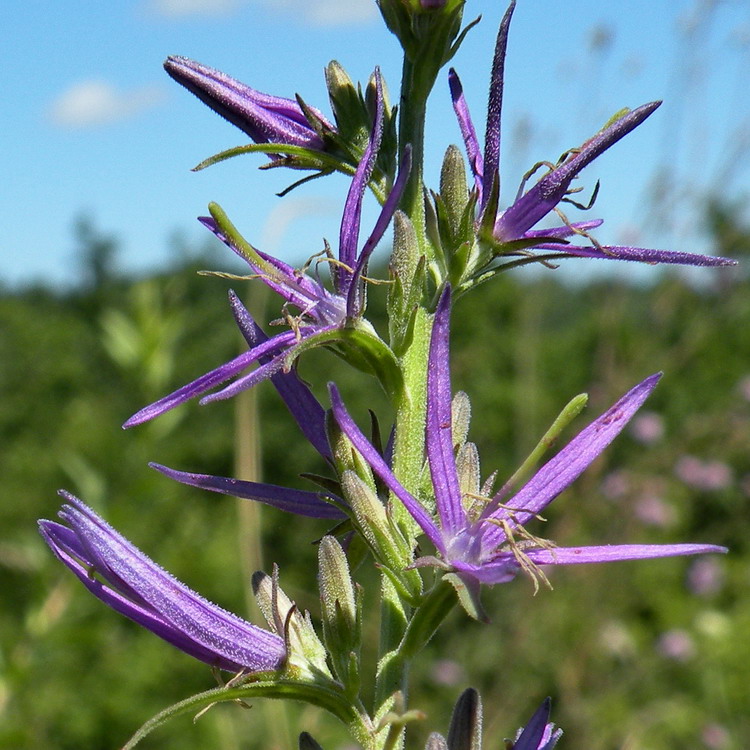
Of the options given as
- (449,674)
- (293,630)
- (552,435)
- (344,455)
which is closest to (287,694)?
(293,630)

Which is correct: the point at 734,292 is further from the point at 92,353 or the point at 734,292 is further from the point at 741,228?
the point at 92,353

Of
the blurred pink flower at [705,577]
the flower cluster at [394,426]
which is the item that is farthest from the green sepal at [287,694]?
the blurred pink flower at [705,577]

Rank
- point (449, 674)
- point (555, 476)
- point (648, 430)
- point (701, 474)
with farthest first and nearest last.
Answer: point (449, 674) → point (648, 430) → point (701, 474) → point (555, 476)

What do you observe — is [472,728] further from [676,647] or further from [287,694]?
[676,647]

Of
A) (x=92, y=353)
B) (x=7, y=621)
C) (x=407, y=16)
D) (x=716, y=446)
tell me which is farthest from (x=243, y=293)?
(x=407, y=16)

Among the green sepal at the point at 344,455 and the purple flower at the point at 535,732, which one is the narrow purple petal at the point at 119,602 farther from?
the purple flower at the point at 535,732
